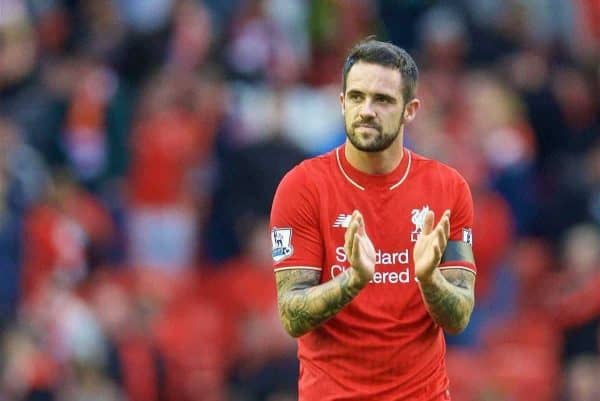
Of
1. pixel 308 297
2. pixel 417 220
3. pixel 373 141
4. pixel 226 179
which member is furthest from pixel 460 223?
pixel 226 179

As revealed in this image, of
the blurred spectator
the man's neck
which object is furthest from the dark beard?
the blurred spectator

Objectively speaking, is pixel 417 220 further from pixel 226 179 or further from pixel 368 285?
pixel 226 179

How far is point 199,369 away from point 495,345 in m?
2.14

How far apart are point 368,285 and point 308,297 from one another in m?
0.34

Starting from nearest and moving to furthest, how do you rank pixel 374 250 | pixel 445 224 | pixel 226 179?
pixel 445 224 → pixel 374 250 → pixel 226 179

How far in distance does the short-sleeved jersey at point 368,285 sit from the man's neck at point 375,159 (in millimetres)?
26

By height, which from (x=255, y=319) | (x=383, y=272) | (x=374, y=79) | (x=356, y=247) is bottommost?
(x=255, y=319)

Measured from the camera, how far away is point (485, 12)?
54.4ft

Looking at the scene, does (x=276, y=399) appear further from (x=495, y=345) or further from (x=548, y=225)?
(x=548, y=225)

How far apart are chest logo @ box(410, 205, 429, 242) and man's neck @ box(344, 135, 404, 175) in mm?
207

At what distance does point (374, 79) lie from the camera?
274 inches

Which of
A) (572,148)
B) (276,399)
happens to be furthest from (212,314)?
(572,148)

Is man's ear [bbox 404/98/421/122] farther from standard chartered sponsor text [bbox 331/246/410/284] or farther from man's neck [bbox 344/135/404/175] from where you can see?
standard chartered sponsor text [bbox 331/246/410/284]

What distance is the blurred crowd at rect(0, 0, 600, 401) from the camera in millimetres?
12273
